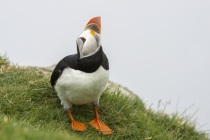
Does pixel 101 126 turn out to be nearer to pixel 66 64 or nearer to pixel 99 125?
pixel 99 125

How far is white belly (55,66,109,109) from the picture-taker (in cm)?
574

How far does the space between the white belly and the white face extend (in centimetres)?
22

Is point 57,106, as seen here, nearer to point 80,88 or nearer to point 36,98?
point 36,98

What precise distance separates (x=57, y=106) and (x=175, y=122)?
2.90 metres

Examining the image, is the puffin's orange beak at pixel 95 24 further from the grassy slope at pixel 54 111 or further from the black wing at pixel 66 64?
the grassy slope at pixel 54 111

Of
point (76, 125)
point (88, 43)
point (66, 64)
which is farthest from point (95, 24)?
point (76, 125)

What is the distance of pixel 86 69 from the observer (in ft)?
18.8

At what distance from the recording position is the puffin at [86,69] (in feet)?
18.8

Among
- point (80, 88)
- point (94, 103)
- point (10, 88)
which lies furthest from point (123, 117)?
point (10, 88)

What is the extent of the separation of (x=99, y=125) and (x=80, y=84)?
2.64 ft

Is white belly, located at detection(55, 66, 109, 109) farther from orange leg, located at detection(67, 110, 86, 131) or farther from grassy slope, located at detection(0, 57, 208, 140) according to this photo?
grassy slope, located at detection(0, 57, 208, 140)

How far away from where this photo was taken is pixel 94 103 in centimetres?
629

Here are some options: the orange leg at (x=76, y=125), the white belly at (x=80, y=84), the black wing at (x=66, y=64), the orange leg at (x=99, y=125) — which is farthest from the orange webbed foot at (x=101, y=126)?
the black wing at (x=66, y=64)

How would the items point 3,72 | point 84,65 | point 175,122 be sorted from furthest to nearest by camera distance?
point 175,122 < point 3,72 < point 84,65
